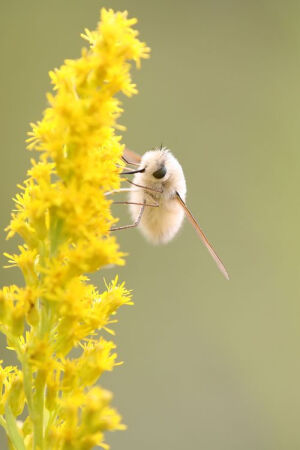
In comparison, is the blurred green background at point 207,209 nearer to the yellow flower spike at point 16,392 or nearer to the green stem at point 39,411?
the yellow flower spike at point 16,392

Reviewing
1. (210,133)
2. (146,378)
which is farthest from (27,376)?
(210,133)

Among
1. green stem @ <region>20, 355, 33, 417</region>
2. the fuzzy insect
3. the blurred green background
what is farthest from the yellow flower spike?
the blurred green background

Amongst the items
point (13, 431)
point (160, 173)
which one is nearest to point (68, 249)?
point (13, 431)

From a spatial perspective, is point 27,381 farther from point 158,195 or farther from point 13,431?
point 158,195

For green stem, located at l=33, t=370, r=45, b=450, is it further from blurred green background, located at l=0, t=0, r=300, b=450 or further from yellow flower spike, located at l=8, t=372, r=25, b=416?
blurred green background, located at l=0, t=0, r=300, b=450

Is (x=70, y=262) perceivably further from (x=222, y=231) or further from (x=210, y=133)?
(x=210, y=133)

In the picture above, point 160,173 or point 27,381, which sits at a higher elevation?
point 160,173
